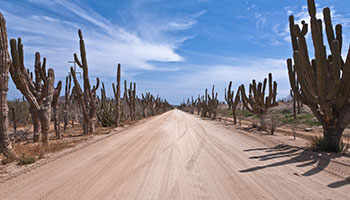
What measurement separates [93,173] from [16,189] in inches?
68.3

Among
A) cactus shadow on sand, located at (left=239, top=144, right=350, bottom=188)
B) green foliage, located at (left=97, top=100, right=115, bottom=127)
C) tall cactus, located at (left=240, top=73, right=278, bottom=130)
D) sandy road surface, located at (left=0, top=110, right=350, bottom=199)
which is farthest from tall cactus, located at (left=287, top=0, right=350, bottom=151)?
green foliage, located at (left=97, top=100, right=115, bottom=127)

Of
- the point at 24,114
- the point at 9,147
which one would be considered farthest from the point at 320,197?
the point at 24,114

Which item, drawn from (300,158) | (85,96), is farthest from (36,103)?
(300,158)

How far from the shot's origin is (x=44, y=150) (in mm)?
9125

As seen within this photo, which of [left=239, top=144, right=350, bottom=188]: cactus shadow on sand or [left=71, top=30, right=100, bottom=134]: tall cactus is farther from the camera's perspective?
[left=71, top=30, right=100, bottom=134]: tall cactus

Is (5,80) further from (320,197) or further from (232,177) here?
(320,197)

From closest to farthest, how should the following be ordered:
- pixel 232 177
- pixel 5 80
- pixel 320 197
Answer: pixel 320 197, pixel 232 177, pixel 5 80

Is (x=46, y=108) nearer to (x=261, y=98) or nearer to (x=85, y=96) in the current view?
(x=85, y=96)

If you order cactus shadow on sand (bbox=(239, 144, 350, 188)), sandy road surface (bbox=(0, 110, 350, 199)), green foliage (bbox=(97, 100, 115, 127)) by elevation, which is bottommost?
sandy road surface (bbox=(0, 110, 350, 199))

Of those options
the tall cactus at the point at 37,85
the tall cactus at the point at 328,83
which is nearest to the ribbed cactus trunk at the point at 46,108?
the tall cactus at the point at 37,85

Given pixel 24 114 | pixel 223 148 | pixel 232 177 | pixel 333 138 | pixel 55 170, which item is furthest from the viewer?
pixel 24 114

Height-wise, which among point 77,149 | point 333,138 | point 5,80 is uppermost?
point 5,80

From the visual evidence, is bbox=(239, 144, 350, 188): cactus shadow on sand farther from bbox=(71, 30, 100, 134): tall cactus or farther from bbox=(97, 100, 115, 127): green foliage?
bbox=(97, 100, 115, 127): green foliage

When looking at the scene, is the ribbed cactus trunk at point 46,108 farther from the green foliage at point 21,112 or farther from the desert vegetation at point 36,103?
the green foliage at point 21,112
